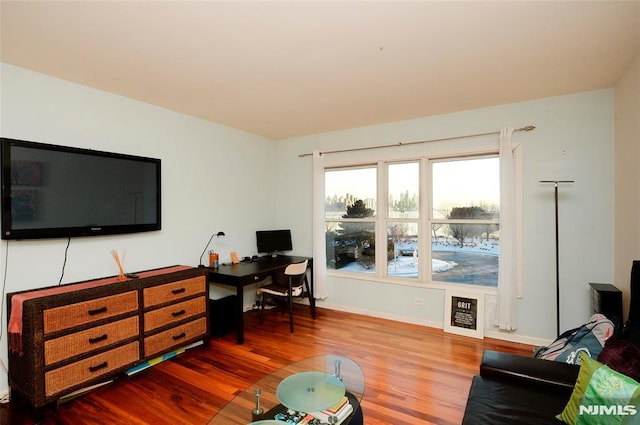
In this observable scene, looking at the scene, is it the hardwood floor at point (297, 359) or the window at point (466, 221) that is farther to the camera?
the window at point (466, 221)

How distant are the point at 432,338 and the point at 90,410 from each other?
10.1ft

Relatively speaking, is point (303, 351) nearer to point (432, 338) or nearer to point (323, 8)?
point (432, 338)

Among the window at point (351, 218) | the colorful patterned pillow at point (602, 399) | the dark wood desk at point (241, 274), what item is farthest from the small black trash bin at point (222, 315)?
the colorful patterned pillow at point (602, 399)

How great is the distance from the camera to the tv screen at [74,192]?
7.07ft

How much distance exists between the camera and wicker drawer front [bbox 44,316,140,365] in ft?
6.69

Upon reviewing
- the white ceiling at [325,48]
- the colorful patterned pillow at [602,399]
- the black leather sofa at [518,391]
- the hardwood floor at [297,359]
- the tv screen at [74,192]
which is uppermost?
the white ceiling at [325,48]

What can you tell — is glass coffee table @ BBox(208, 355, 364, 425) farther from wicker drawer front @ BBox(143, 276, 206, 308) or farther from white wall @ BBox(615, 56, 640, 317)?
white wall @ BBox(615, 56, 640, 317)

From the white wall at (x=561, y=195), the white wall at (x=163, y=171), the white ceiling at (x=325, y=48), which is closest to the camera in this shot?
the white ceiling at (x=325, y=48)

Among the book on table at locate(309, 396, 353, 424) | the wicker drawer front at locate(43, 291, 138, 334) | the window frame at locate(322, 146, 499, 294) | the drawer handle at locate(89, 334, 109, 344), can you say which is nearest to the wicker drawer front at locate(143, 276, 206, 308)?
the wicker drawer front at locate(43, 291, 138, 334)

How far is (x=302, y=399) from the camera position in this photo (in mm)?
1684

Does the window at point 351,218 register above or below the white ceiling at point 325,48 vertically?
below

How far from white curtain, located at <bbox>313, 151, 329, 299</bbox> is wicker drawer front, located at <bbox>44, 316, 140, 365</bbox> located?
2.27 meters

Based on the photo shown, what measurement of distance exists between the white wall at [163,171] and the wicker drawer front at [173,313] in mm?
587

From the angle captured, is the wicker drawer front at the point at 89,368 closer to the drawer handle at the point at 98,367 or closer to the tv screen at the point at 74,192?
the drawer handle at the point at 98,367
